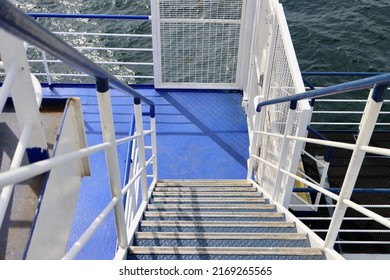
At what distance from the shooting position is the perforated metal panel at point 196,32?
18.8ft

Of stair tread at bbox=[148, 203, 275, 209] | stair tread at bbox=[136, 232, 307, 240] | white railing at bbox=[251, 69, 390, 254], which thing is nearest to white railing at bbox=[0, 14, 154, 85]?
stair tread at bbox=[148, 203, 275, 209]

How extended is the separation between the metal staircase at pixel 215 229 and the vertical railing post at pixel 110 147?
0.36m

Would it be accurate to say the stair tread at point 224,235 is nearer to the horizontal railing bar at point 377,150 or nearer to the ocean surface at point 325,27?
the horizontal railing bar at point 377,150

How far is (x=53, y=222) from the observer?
1.75 meters

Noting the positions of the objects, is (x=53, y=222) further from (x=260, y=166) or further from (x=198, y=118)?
(x=198, y=118)

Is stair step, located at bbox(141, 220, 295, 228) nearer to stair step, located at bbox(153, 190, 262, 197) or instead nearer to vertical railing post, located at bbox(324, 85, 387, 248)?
vertical railing post, located at bbox(324, 85, 387, 248)

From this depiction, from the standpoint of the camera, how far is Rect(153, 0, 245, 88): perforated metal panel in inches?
225

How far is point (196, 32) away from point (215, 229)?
139 inches

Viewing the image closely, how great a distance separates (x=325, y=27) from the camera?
12.0 meters

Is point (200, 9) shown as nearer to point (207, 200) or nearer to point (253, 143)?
point (253, 143)

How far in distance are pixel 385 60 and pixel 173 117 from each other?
291 inches

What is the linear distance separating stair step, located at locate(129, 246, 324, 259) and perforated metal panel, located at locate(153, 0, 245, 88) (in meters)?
3.79
